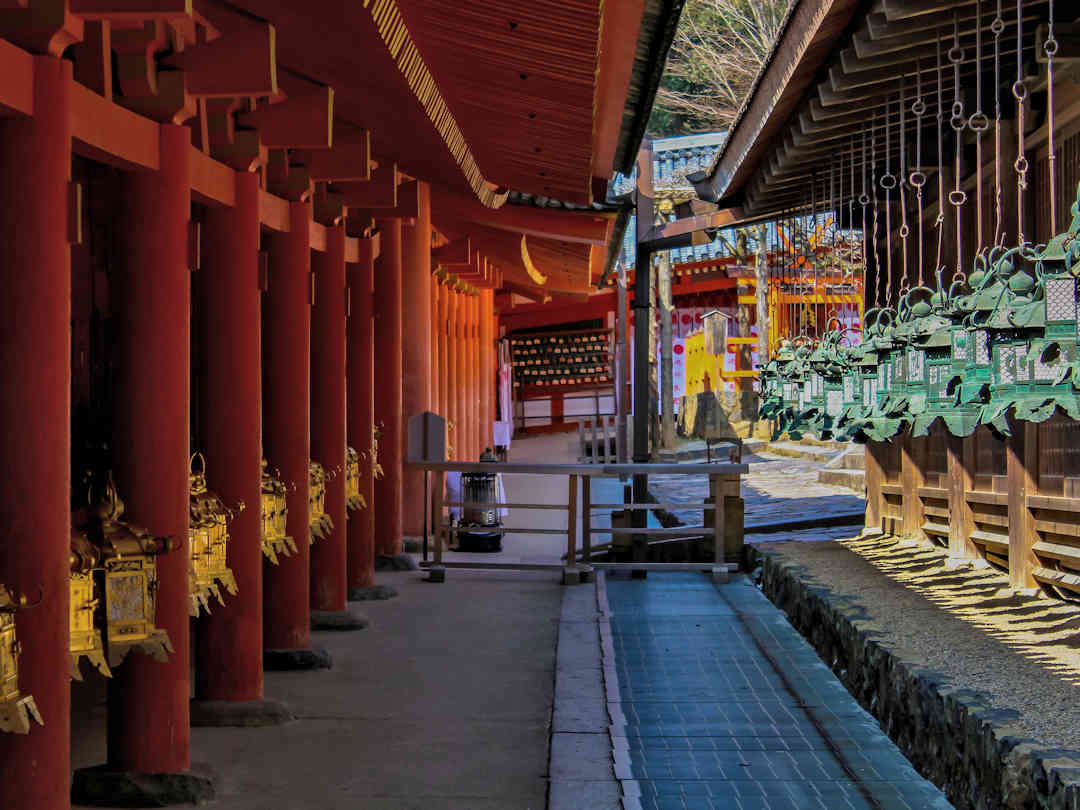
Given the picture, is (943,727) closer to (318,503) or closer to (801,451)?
(318,503)

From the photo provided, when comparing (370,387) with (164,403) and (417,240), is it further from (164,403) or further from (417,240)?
(164,403)

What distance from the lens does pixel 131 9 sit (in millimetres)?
4848

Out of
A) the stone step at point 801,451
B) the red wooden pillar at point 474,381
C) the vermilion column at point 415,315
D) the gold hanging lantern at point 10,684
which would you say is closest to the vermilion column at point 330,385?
the vermilion column at point 415,315

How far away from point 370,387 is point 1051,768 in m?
7.98

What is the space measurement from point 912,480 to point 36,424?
28.9ft

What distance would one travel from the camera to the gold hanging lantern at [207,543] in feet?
22.1

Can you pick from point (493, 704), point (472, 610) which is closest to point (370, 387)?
point (472, 610)

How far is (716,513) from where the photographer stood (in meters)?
13.2

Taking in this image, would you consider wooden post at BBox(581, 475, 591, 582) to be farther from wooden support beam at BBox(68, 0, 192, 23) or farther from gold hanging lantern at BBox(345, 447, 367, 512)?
wooden support beam at BBox(68, 0, 192, 23)

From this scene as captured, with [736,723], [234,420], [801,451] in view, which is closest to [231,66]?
[234,420]

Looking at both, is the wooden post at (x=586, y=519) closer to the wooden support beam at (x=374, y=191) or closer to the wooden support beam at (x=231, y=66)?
the wooden support beam at (x=374, y=191)

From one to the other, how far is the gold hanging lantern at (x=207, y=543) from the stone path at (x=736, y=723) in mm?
2055

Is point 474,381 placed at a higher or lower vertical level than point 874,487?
higher

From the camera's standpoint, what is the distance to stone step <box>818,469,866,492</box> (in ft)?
60.4
